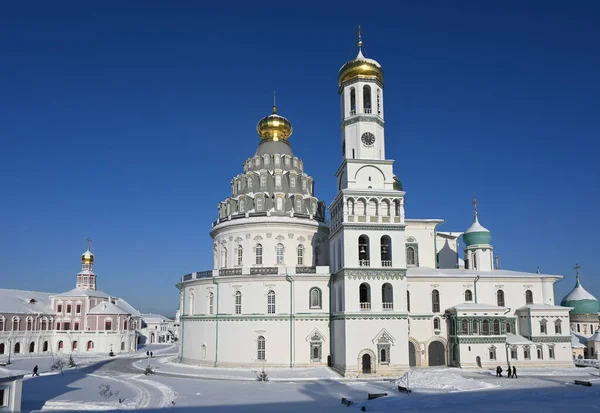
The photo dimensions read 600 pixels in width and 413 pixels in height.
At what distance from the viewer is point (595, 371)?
129 feet

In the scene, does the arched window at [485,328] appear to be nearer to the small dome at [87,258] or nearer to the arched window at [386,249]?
the arched window at [386,249]

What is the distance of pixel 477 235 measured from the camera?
160 feet

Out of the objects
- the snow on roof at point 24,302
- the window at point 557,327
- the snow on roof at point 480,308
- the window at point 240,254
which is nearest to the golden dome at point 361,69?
the window at point 240,254

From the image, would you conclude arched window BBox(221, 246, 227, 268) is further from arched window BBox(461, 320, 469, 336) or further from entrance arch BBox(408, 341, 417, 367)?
arched window BBox(461, 320, 469, 336)

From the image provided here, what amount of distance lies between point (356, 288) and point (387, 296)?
2.84 metres

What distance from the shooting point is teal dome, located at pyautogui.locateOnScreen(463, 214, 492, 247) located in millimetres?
48438

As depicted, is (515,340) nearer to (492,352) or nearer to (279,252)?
(492,352)

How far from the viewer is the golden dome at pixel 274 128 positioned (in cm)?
5406

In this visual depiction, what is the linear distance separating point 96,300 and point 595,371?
5912 cm

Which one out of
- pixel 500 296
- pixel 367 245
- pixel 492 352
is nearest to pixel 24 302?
pixel 367 245

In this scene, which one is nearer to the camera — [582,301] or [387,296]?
[387,296]

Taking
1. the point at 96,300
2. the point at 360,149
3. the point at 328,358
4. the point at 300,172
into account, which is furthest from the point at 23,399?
the point at 96,300

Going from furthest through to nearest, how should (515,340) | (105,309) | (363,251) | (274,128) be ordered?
(105,309)
(274,128)
(515,340)
(363,251)

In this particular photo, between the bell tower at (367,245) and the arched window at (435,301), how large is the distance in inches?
240
